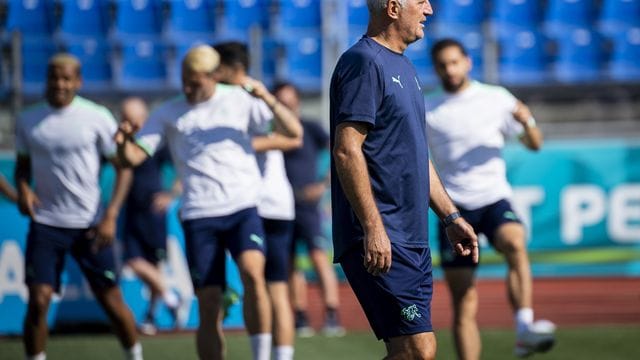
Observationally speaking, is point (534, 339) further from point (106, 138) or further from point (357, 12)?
point (357, 12)

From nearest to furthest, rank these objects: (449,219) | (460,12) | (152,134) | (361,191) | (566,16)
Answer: (361,191), (449,219), (152,134), (460,12), (566,16)

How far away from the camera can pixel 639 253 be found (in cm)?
1345

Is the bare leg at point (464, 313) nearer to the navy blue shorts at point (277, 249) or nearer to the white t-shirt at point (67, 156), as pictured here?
the navy blue shorts at point (277, 249)

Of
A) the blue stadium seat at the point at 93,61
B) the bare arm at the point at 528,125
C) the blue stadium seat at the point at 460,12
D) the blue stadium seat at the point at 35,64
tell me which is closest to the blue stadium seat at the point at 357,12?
the blue stadium seat at the point at 460,12

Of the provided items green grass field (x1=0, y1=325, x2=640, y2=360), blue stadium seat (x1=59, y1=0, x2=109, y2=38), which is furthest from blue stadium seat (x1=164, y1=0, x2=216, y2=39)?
green grass field (x1=0, y1=325, x2=640, y2=360)

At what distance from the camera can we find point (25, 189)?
835 cm

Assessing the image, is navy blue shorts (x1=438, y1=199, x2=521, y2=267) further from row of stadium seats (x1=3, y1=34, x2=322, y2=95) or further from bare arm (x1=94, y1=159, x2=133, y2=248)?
row of stadium seats (x1=3, y1=34, x2=322, y2=95)

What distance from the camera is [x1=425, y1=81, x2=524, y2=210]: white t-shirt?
8586mm

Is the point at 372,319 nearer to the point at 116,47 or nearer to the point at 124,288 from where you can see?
the point at 124,288

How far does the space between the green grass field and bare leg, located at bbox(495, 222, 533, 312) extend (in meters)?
1.15

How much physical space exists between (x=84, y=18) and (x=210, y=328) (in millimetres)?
10978

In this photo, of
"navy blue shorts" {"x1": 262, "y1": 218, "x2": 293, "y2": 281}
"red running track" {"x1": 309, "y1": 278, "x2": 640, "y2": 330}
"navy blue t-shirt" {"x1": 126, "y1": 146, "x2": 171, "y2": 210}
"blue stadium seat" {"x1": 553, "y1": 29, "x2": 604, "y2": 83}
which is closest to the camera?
"navy blue shorts" {"x1": 262, "y1": 218, "x2": 293, "y2": 281}

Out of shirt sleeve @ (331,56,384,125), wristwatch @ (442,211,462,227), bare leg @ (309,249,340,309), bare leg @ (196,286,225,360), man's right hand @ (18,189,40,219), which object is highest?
shirt sleeve @ (331,56,384,125)

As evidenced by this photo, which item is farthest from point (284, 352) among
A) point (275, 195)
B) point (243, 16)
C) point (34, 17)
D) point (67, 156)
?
point (34, 17)
